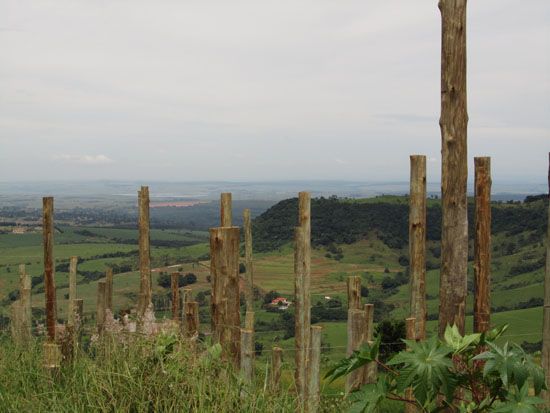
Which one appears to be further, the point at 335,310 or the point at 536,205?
the point at 536,205

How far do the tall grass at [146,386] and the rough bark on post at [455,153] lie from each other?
161 cm

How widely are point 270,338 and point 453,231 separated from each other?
2847 cm

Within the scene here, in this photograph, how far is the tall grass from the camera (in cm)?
362

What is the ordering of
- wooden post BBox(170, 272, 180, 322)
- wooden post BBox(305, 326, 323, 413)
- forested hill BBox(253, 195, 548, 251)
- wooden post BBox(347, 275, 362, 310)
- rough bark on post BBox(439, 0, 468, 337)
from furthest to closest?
1. forested hill BBox(253, 195, 548, 251)
2. wooden post BBox(170, 272, 180, 322)
3. wooden post BBox(347, 275, 362, 310)
4. rough bark on post BBox(439, 0, 468, 337)
5. wooden post BBox(305, 326, 323, 413)

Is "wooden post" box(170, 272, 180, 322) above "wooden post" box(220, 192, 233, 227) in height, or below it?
below

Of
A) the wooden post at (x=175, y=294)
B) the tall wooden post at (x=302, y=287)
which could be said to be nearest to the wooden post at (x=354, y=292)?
the tall wooden post at (x=302, y=287)

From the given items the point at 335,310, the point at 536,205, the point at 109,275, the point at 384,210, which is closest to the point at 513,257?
the point at 536,205

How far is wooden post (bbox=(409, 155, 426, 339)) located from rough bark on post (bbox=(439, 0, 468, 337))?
185 mm

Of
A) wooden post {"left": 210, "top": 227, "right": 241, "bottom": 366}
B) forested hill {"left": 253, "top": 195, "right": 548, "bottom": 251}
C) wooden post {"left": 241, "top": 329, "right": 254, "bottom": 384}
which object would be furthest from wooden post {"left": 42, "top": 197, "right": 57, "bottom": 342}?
forested hill {"left": 253, "top": 195, "right": 548, "bottom": 251}

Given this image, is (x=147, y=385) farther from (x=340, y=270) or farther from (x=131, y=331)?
(x=340, y=270)

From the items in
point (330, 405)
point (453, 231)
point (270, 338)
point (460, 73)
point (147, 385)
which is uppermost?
point (460, 73)

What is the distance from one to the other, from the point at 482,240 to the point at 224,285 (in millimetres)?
2193

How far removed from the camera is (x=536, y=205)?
48.3 meters

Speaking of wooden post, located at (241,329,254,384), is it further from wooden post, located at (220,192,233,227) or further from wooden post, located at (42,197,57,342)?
wooden post, located at (42,197,57,342)
